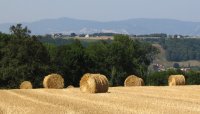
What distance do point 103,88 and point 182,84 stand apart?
540 inches

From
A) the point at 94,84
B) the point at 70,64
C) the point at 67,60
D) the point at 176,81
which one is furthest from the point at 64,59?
the point at 94,84

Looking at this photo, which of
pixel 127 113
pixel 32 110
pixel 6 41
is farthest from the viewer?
pixel 6 41

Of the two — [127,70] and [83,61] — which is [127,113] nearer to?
[83,61]

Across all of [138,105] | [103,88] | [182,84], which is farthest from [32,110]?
[182,84]

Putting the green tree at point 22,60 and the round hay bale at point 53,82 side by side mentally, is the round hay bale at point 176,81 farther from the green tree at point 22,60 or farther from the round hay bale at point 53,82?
the green tree at point 22,60

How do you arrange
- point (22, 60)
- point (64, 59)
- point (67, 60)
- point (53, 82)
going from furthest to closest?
point (64, 59) → point (67, 60) → point (22, 60) → point (53, 82)

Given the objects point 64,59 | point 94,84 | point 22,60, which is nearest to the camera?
point 94,84

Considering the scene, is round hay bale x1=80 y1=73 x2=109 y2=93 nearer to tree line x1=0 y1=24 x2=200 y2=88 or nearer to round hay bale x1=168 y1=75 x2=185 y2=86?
round hay bale x1=168 y1=75 x2=185 y2=86

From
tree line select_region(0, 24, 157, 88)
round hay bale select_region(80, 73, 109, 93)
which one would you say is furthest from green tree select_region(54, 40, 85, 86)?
round hay bale select_region(80, 73, 109, 93)

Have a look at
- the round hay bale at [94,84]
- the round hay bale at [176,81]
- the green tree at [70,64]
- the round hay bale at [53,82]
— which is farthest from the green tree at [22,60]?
the round hay bale at [94,84]

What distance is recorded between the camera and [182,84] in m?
39.7

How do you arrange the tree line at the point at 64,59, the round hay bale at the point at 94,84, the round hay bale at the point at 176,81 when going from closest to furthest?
the round hay bale at the point at 94,84 → the round hay bale at the point at 176,81 → the tree line at the point at 64,59

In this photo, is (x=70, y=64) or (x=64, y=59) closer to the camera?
(x=70, y=64)

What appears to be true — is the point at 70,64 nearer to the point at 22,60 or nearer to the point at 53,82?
the point at 22,60
